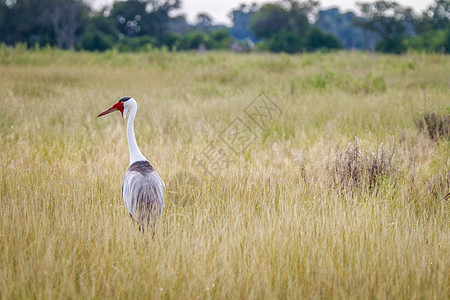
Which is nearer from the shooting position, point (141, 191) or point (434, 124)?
point (141, 191)

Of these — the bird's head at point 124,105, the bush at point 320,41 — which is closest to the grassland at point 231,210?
the bird's head at point 124,105

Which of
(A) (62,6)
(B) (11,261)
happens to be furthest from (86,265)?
(A) (62,6)

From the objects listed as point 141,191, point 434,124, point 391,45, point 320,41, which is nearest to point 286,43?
point 320,41

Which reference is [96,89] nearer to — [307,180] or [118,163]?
[118,163]

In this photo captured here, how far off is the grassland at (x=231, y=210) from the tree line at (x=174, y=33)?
73.2 ft

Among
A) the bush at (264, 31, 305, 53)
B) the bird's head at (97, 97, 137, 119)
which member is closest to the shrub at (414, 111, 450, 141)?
the bird's head at (97, 97, 137, 119)

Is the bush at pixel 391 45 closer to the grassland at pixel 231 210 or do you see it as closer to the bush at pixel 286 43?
the bush at pixel 286 43

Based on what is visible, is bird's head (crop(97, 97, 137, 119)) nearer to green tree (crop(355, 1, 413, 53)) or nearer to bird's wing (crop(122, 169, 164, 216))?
bird's wing (crop(122, 169, 164, 216))

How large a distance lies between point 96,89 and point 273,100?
4.82m

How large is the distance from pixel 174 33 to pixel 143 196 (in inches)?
1749

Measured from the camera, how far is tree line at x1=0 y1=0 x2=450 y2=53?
3384 cm

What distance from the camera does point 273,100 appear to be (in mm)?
8969

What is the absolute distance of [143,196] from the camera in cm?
297

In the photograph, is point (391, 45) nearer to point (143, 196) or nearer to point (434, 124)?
point (434, 124)
